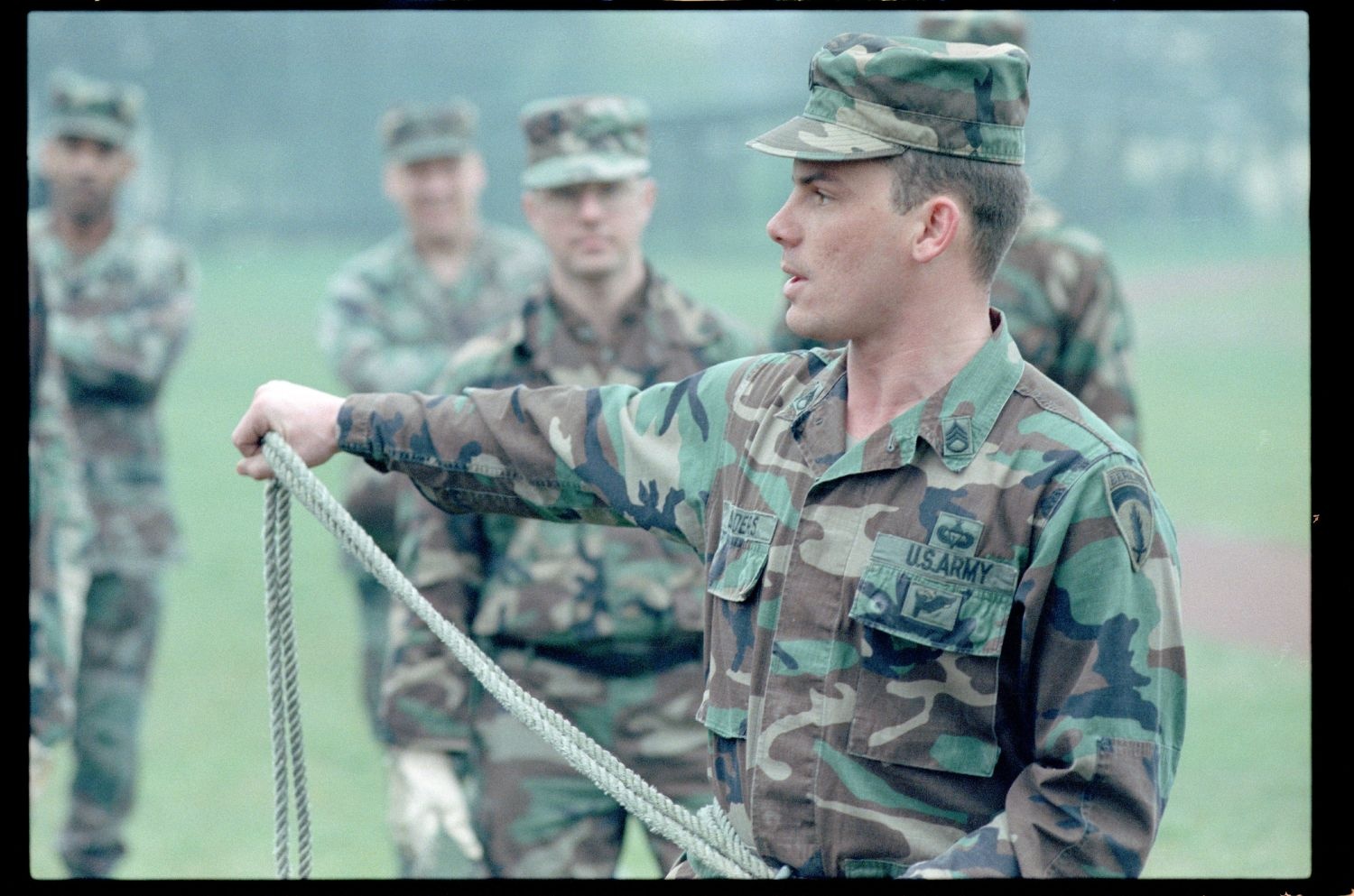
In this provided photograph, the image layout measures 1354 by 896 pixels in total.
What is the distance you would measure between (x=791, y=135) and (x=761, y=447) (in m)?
0.43

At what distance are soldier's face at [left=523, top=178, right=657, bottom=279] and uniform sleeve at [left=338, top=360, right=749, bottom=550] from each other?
70.4 inches

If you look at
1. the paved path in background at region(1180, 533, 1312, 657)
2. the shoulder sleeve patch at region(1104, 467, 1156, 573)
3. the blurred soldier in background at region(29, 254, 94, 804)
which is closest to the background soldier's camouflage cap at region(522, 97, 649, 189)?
the blurred soldier in background at region(29, 254, 94, 804)

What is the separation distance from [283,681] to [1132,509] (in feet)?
4.54

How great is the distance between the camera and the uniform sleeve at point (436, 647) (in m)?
4.12

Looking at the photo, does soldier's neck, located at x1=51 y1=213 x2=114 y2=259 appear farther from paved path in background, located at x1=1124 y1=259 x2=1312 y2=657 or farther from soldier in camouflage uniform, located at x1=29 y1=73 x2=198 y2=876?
paved path in background, located at x1=1124 y1=259 x2=1312 y2=657

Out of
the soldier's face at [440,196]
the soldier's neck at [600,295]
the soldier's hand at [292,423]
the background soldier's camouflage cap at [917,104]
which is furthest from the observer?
the soldier's face at [440,196]

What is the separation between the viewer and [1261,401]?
15.3 m

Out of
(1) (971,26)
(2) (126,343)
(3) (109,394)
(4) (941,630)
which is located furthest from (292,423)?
(3) (109,394)

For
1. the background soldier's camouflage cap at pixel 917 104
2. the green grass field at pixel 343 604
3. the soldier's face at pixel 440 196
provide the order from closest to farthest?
the background soldier's camouflage cap at pixel 917 104, the green grass field at pixel 343 604, the soldier's face at pixel 440 196

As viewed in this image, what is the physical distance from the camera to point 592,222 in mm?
4492

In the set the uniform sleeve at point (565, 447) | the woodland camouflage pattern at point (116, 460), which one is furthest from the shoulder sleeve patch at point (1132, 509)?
the woodland camouflage pattern at point (116, 460)

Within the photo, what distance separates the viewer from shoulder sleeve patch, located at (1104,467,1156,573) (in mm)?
2111

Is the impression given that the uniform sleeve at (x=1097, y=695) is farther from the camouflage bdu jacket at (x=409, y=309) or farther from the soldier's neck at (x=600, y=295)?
the camouflage bdu jacket at (x=409, y=309)

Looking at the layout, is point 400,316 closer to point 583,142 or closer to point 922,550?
point 583,142
